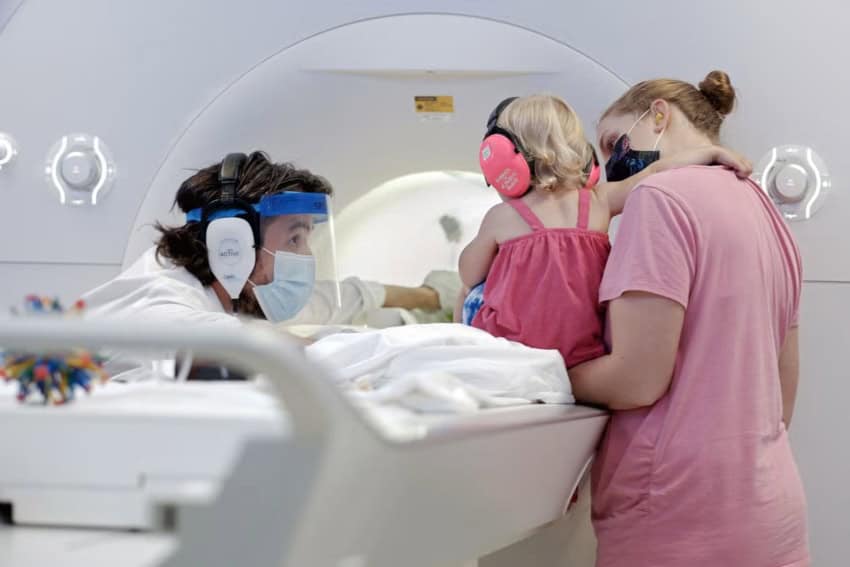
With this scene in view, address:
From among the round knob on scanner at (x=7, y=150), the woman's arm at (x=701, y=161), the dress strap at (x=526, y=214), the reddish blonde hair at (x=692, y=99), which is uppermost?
the reddish blonde hair at (x=692, y=99)

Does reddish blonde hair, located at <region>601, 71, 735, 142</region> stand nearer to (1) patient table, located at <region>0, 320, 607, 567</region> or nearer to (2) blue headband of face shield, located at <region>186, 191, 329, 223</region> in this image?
(2) blue headband of face shield, located at <region>186, 191, 329, 223</region>

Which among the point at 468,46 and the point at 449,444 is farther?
the point at 468,46

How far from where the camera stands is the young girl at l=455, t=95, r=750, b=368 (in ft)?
5.99

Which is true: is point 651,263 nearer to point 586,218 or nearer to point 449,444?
point 586,218

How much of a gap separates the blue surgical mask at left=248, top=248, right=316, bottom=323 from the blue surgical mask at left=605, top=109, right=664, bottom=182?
0.59 m

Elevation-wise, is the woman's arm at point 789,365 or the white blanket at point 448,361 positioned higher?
the white blanket at point 448,361

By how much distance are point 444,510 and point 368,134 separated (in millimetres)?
1376

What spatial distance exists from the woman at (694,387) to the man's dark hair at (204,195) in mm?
689

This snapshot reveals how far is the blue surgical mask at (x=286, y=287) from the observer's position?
2.11 metres

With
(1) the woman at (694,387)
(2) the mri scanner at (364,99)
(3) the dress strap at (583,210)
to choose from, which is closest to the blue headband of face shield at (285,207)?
(2) the mri scanner at (364,99)

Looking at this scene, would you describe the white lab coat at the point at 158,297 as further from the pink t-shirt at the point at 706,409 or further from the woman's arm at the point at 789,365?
the woman's arm at the point at 789,365

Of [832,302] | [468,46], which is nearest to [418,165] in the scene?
[468,46]

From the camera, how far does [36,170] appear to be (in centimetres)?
248

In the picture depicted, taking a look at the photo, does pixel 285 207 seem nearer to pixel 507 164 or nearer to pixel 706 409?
pixel 507 164
